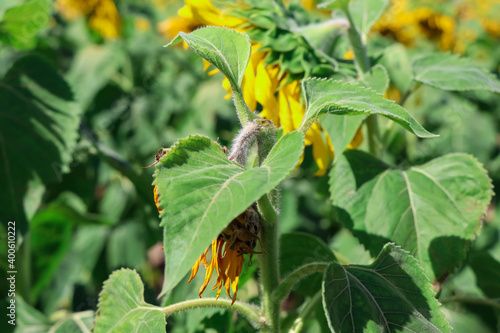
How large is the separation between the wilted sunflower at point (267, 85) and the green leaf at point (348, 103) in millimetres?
185

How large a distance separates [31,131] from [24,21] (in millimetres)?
292

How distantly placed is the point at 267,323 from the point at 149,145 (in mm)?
1531

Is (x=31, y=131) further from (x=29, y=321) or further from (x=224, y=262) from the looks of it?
(x=224, y=262)

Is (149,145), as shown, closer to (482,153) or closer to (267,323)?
(482,153)

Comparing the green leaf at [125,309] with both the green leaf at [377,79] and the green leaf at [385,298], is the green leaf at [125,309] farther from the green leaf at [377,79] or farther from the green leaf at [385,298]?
the green leaf at [377,79]

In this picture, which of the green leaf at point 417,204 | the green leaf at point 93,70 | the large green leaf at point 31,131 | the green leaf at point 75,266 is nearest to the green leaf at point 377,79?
the green leaf at point 417,204

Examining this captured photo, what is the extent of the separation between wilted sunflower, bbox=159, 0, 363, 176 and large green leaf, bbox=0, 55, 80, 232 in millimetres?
354

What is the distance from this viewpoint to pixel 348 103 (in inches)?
22.3

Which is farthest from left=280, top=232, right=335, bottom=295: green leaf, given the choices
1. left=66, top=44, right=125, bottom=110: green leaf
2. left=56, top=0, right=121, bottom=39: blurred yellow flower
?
left=56, top=0, right=121, bottom=39: blurred yellow flower

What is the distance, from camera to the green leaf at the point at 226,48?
0.61m

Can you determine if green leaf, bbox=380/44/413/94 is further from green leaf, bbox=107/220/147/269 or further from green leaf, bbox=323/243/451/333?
green leaf, bbox=107/220/147/269

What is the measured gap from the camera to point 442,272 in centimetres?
74

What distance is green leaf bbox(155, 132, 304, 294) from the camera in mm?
443

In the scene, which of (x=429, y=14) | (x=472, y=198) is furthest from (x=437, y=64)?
(x=429, y=14)
